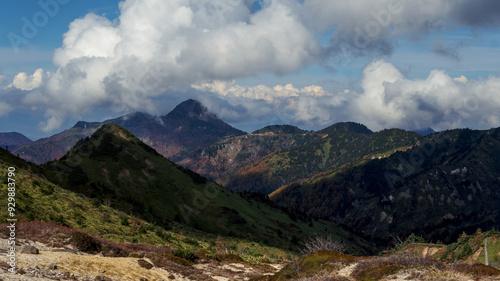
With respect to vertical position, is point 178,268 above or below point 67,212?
below

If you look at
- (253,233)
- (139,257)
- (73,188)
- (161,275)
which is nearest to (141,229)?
(139,257)

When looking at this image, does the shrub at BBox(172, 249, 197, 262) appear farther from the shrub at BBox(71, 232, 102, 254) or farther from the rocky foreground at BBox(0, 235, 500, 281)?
the shrub at BBox(71, 232, 102, 254)

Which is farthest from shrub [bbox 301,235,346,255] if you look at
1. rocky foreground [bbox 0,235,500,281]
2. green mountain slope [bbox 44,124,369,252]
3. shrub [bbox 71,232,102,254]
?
green mountain slope [bbox 44,124,369,252]

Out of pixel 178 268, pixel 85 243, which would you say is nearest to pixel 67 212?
pixel 85 243

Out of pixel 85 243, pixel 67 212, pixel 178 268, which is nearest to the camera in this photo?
pixel 85 243

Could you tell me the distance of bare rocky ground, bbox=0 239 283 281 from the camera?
2491 centimetres

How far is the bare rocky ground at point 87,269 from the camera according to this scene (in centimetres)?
2491

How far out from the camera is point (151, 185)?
6255 inches

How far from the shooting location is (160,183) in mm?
163875

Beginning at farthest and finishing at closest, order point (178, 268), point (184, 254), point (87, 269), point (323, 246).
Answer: point (323, 246) < point (184, 254) < point (178, 268) < point (87, 269)

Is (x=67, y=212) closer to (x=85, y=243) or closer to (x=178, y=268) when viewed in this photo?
(x=85, y=243)

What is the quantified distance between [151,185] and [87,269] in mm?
134366

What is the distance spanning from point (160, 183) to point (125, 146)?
112 ft

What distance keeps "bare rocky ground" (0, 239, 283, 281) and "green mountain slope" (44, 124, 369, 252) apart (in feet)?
285
